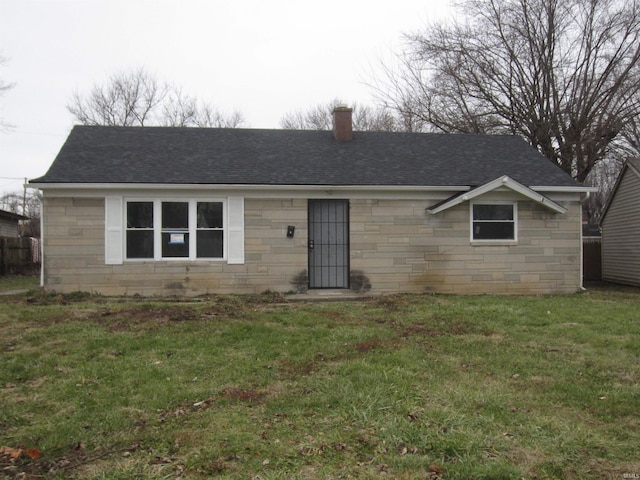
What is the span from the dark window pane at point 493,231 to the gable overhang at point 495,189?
0.76m

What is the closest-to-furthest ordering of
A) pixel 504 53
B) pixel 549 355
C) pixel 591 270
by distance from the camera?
pixel 549 355
pixel 591 270
pixel 504 53

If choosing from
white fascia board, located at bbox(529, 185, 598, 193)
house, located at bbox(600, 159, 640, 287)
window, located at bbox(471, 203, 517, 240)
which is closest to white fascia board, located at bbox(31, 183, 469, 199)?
window, located at bbox(471, 203, 517, 240)

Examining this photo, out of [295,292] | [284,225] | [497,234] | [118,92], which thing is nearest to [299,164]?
[284,225]

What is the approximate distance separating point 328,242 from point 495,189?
4096 millimetres

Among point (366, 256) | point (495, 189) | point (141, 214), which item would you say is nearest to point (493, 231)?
point (495, 189)

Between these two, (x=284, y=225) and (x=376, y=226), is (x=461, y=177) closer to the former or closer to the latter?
(x=376, y=226)

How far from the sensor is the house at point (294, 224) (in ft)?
36.6

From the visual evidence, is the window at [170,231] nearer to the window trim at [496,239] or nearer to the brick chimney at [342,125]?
the brick chimney at [342,125]

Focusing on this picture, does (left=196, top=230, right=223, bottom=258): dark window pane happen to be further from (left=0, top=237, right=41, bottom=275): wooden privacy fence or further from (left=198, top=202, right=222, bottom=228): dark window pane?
(left=0, top=237, right=41, bottom=275): wooden privacy fence

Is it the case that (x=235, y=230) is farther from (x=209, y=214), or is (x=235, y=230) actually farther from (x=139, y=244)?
(x=139, y=244)

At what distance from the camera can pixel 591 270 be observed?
1772cm

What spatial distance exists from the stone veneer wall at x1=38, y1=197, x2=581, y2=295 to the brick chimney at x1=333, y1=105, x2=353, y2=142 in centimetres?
323

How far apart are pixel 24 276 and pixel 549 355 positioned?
18061 millimetres

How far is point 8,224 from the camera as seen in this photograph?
24328 millimetres
